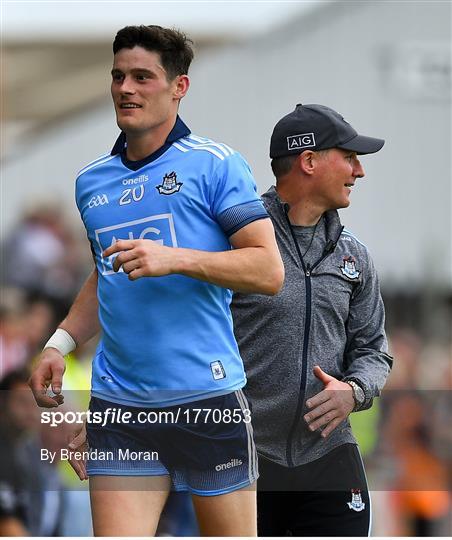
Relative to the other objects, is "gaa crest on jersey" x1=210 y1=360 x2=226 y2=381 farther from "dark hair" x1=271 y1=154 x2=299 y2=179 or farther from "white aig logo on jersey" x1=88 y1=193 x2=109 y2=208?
"dark hair" x1=271 y1=154 x2=299 y2=179

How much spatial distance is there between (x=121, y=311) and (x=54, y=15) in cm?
537

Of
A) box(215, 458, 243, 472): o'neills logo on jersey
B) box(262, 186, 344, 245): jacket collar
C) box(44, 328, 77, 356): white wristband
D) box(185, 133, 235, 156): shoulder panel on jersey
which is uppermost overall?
box(185, 133, 235, 156): shoulder panel on jersey

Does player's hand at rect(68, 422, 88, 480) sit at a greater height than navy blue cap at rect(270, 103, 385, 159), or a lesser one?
lesser

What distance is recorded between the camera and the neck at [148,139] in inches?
138

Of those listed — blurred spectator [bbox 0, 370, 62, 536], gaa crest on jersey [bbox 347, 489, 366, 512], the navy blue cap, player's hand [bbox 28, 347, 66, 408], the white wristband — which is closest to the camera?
player's hand [bbox 28, 347, 66, 408]

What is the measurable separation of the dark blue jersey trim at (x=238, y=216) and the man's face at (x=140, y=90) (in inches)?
13.2

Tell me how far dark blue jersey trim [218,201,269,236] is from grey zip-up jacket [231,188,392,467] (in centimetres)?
45

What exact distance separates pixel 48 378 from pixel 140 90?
84cm

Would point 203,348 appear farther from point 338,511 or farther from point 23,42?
point 23,42

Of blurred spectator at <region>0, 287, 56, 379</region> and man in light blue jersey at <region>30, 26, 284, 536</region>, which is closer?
man in light blue jersey at <region>30, 26, 284, 536</region>

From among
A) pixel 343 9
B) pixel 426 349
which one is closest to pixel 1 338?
pixel 426 349

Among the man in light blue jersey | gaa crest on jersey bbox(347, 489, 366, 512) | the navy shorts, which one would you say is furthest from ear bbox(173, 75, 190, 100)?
gaa crest on jersey bbox(347, 489, 366, 512)

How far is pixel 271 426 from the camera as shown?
381 centimetres

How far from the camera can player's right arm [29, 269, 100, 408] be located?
360 cm
